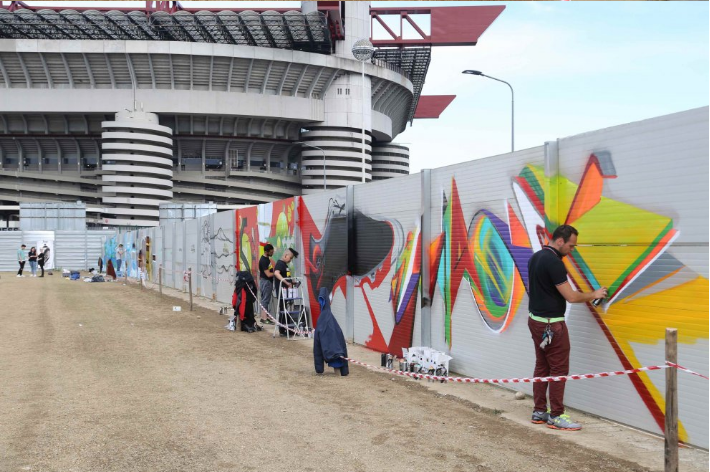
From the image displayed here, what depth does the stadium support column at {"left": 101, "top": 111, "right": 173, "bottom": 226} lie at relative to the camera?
69250mm

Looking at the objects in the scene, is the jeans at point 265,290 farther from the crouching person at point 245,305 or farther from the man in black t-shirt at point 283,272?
the man in black t-shirt at point 283,272

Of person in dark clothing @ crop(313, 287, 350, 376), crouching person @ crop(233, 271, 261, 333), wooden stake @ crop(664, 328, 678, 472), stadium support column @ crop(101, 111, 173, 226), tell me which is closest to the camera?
wooden stake @ crop(664, 328, 678, 472)

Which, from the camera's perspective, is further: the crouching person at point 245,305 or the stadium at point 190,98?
the stadium at point 190,98

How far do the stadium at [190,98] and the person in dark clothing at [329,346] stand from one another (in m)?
53.4

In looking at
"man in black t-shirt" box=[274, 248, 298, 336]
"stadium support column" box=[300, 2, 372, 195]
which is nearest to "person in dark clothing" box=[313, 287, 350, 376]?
"man in black t-shirt" box=[274, 248, 298, 336]

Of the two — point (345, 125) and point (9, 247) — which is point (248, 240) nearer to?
point (9, 247)

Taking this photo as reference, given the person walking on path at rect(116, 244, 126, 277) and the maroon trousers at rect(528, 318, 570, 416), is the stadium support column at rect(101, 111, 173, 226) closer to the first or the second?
the person walking on path at rect(116, 244, 126, 277)

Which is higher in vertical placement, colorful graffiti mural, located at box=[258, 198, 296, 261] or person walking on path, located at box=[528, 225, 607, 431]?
colorful graffiti mural, located at box=[258, 198, 296, 261]

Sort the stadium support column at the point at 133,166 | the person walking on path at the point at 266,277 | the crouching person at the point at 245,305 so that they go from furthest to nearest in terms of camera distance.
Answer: the stadium support column at the point at 133,166 < the person walking on path at the point at 266,277 < the crouching person at the point at 245,305

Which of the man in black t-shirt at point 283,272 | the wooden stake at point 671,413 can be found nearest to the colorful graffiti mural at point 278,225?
the man in black t-shirt at point 283,272

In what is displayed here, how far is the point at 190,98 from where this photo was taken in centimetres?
6906

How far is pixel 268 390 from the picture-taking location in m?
8.42

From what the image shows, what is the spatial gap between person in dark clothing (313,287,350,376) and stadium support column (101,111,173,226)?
63777 millimetres

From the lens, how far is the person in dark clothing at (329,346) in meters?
9.37
